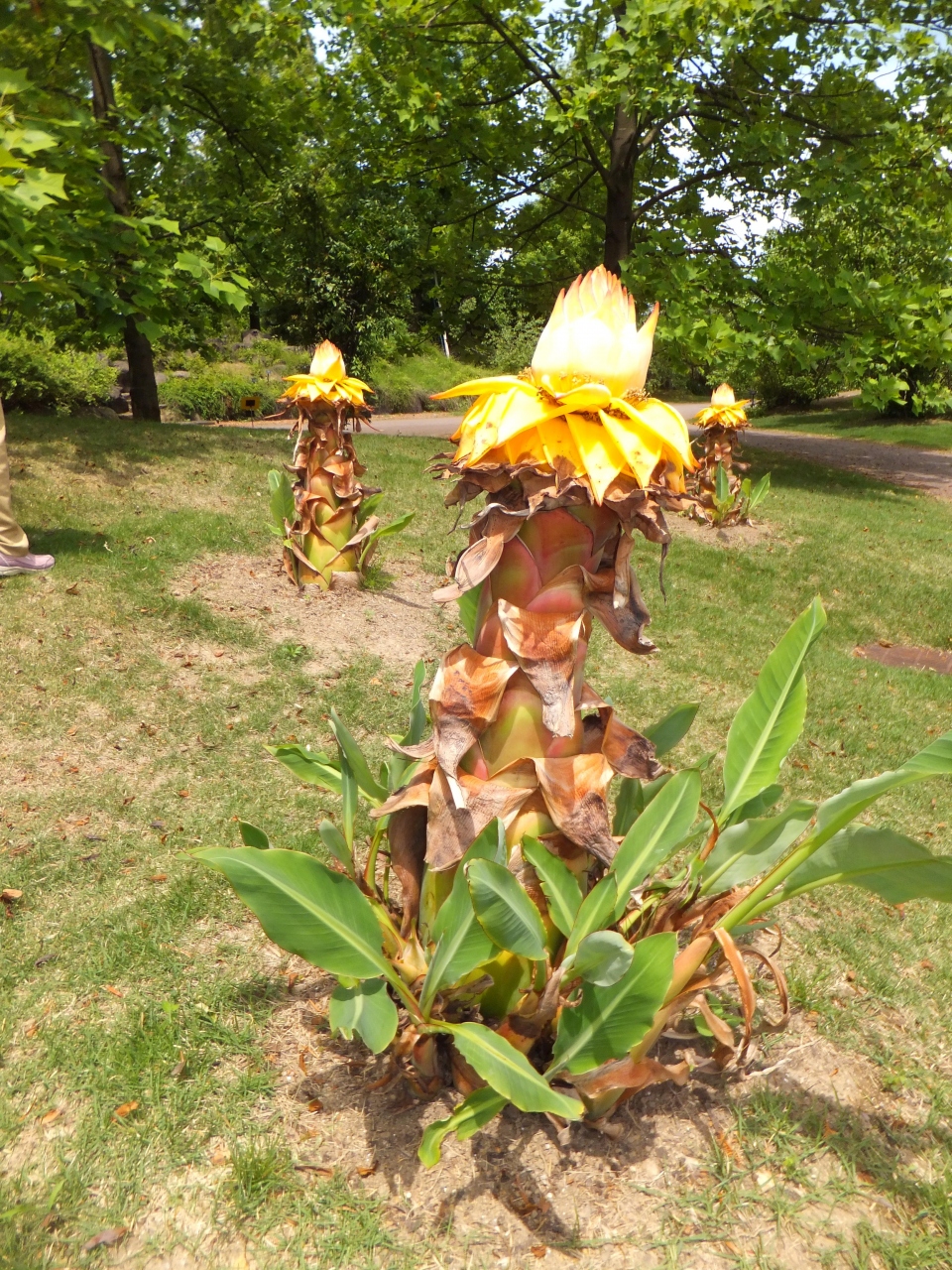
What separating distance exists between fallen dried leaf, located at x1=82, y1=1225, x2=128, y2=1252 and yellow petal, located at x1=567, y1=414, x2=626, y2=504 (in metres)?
1.76

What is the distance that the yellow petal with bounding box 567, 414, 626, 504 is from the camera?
167 cm

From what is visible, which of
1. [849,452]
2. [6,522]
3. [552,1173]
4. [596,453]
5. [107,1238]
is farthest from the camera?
[849,452]

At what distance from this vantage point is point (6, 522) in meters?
5.61

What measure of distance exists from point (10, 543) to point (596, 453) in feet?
16.8

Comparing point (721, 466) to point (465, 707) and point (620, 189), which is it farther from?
point (465, 707)

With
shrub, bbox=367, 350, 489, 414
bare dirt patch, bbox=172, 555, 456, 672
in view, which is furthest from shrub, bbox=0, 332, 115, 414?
bare dirt patch, bbox=172, 555, 456, 672

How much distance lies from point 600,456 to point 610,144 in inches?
552

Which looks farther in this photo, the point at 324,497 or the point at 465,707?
A: the point at 324,497

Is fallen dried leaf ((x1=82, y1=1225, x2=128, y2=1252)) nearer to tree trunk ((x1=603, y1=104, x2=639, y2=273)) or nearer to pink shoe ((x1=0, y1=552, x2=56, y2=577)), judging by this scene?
pink shoe ((x1=0, y1=552, x2=56, y2=577))

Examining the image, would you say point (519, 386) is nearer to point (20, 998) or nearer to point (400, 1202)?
point (400, 1202)

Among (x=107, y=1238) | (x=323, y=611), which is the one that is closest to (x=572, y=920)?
(x=107, y=1238)

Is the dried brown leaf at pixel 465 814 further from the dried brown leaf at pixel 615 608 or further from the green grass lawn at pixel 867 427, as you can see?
the green grass lawn at pixel 867 427

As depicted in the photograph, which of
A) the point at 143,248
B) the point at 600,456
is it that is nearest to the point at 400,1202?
the point at 600,456

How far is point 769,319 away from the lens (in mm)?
11938
